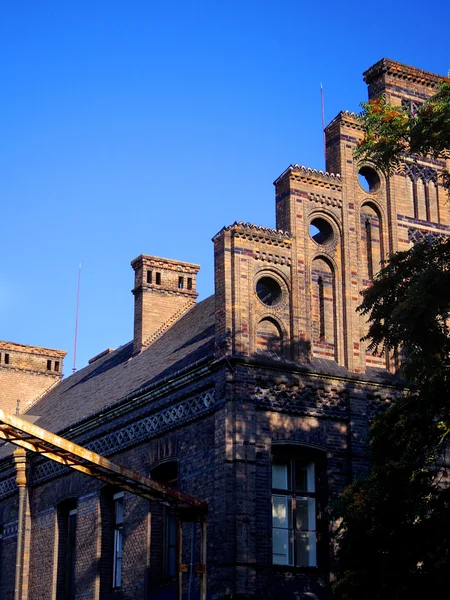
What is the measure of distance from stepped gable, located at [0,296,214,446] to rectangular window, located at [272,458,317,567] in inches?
116

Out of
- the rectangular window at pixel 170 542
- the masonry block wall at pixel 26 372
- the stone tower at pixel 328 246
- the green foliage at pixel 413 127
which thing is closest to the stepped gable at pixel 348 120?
the stone tower at pixel 328 246

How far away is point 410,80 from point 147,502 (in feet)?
38.8

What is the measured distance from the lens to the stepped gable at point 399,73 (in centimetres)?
2617

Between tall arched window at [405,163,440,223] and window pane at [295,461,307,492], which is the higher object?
tall arched window at [405,163,440,223]

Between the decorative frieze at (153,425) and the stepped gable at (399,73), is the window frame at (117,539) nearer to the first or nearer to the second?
the decorative frieze at (153,425)

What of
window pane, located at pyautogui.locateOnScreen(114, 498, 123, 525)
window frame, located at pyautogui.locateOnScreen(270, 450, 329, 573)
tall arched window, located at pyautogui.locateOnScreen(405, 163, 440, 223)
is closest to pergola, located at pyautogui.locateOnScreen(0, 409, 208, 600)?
window frame, located at pyautogui.locateOnScreen(270, 450, 329, 573)

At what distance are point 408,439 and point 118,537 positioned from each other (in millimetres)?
9761

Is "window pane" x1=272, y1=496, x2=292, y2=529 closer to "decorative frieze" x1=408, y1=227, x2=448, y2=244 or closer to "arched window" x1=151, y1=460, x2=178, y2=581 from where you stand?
"arched window" x1=151, y1=460, x2=178, y2=581

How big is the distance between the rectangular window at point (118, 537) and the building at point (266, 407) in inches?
2.0

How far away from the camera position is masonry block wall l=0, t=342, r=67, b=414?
42000 mm

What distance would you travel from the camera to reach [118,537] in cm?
2653

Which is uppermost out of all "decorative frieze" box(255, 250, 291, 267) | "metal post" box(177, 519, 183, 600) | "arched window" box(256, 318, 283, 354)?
"decorative frieze" box(255, 250, 291, 267)

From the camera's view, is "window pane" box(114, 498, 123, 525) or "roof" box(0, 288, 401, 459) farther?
"window pane" box(114, 498, 123, 525)

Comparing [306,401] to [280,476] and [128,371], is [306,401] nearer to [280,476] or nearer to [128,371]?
[280,476]
